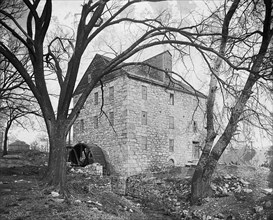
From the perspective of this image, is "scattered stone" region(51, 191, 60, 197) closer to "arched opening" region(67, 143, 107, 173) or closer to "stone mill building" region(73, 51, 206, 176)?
"stone mill building" region(73, 51, 206, 176)

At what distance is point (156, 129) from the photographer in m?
18.8

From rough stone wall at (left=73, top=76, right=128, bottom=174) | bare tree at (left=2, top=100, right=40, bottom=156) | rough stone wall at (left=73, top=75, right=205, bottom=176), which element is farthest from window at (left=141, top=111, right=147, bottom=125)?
bare tree at (left=2, top=100, right=40, bottom=156)

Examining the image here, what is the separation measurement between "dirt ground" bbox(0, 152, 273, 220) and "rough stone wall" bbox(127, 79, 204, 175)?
313 centimetres

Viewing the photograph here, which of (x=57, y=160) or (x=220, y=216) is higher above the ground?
(x=57, y=160)

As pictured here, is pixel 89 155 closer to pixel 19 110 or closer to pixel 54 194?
pixel 19 110

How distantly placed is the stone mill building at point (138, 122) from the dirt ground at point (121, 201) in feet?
10.8

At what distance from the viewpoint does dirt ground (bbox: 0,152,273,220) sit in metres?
5.15

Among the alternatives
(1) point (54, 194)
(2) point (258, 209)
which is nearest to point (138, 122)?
(2) point (258, 209)

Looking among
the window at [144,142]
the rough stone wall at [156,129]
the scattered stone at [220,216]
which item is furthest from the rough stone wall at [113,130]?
the scattered stone at [220,216]

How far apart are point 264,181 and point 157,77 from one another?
10.9 metres

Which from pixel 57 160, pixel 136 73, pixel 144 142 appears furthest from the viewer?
pixel 136 73

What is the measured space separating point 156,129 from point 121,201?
10874 mm

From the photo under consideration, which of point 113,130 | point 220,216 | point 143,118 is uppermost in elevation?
point 143,118

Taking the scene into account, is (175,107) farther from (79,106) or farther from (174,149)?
(79,106)
